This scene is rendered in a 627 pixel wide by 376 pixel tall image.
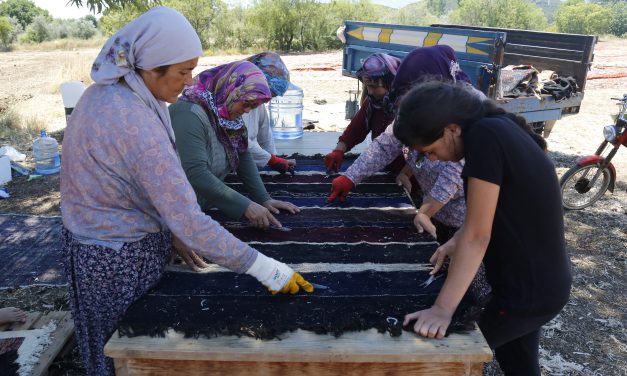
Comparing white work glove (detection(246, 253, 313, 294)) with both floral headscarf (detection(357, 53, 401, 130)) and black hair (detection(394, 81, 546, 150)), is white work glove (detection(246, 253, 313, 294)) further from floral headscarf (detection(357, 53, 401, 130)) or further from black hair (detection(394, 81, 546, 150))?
floral headscarf (detection(357, 53, 401, 130))

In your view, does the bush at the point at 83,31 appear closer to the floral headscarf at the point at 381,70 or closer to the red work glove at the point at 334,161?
the red work glove at the point at 334,161

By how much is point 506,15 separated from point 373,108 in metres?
32.0

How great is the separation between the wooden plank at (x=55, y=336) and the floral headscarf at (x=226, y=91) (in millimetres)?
1288

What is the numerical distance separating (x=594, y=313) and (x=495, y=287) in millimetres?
1958

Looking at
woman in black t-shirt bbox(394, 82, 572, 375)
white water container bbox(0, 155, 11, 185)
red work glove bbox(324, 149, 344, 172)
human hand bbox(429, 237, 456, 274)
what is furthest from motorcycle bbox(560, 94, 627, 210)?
white water container bbox(0, 155, 11, 185)

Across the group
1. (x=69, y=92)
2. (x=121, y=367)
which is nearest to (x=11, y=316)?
(x=121, y=367)

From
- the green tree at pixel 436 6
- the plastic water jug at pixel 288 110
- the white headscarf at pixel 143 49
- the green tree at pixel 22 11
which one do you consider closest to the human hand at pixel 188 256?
the white headscarf at pixel 143 49

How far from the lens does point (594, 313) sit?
3137mm

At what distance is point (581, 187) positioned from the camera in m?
4.79

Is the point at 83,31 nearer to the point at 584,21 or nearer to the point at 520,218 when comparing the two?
the point at 584,21

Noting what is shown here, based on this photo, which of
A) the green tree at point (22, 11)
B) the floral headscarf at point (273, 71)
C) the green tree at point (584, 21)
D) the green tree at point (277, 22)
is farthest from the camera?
the green tree at point (22, 11)

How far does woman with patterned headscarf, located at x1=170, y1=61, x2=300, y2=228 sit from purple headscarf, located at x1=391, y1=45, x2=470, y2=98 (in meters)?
0.74

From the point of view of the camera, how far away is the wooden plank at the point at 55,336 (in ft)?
7.47

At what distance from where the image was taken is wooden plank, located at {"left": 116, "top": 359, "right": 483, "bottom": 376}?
4.74ft
